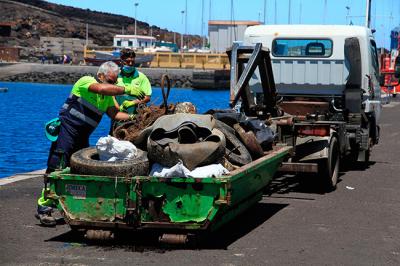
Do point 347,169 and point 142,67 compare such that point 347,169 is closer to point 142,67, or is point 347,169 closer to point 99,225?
point 99,225

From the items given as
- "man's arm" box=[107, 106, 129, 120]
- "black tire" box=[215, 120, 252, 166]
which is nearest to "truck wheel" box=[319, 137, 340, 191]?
"black tire" box=[215, 120, 252, 166]

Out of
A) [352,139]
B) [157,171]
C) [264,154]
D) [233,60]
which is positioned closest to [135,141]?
[157,171]

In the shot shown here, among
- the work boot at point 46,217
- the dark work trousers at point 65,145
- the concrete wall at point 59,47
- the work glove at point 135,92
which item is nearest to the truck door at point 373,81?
the work glove at point 135,92

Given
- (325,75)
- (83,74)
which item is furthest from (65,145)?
(83,74)

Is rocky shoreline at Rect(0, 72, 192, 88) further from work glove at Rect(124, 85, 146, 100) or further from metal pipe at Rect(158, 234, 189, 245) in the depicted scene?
metal pipe at Rect(158, 234, 189, 245)

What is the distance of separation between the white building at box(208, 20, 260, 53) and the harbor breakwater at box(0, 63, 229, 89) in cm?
1759

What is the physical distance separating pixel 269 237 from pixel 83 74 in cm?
11333

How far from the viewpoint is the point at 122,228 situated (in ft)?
29.1

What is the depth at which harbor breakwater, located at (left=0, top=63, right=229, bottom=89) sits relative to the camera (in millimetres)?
110188

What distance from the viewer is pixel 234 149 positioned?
10.0m

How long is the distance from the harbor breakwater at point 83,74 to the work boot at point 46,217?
98848 mm

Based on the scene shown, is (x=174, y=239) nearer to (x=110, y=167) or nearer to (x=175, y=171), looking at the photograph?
(x=175, y=171)

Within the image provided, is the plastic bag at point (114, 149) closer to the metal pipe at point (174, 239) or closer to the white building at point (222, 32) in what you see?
the metal pipe at point (174, 239)

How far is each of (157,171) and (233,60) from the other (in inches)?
211
